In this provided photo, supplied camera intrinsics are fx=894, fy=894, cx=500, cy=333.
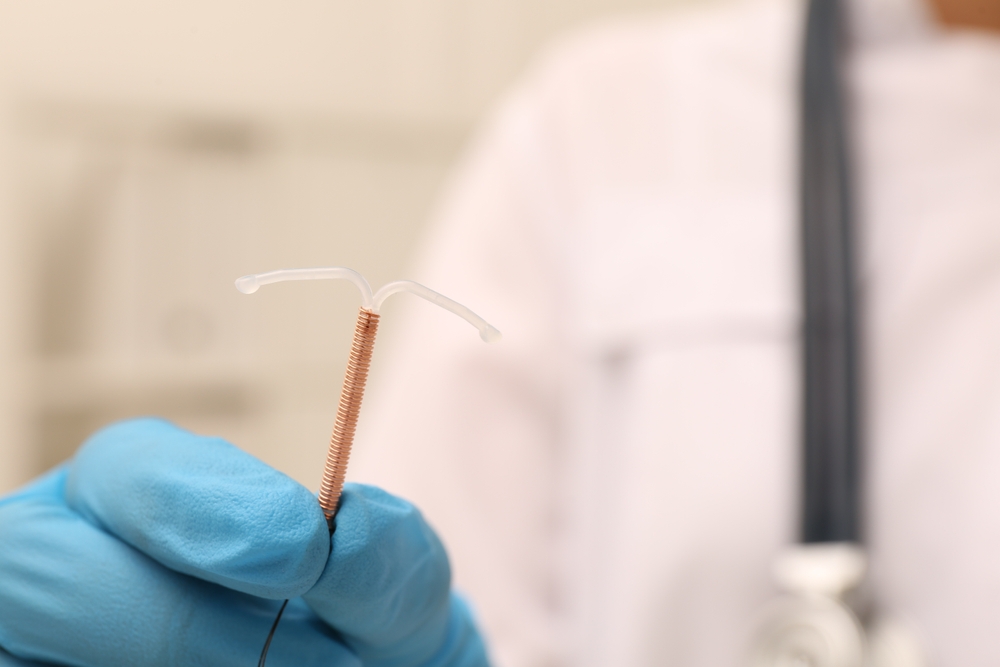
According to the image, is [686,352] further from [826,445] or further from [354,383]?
[354,383]

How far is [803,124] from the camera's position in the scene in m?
0.51

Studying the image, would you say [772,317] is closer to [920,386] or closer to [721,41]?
[920,386]

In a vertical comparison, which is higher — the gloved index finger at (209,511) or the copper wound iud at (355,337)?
the copper wound iud at (355,337)

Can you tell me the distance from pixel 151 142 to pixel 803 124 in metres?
0.35

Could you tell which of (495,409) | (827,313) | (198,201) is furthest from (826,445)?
(198,201)

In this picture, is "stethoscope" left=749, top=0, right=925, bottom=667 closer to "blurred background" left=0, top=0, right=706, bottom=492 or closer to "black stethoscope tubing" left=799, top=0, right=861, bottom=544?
"black stethoscope tubing" left=799, top=0, right=861, bottom=544

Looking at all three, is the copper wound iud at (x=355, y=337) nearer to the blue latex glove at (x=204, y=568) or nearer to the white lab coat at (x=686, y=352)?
the blue latex glove at (x=204, y=568)

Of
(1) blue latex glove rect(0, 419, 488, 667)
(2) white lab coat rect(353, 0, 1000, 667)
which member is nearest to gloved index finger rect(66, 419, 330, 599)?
(1) blue latex glove rect(0, 419, 488, 667)

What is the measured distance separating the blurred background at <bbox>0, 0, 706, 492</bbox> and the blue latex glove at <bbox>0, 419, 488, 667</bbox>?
0.12ft

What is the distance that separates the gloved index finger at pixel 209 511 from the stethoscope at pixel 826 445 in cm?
28

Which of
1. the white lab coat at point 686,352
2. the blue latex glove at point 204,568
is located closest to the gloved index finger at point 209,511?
the blue latex glove at point 204,568

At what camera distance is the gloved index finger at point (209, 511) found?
0.66 feet

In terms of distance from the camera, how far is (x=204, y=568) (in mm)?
208

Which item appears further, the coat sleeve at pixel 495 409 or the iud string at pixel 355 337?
the coat sleeve at pixel 495 409
